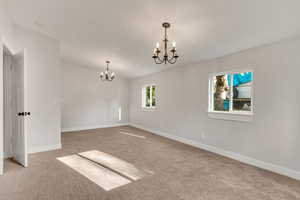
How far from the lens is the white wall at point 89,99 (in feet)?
19.0

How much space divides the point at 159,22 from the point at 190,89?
2.23 meters

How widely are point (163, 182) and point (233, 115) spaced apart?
7.07 feet

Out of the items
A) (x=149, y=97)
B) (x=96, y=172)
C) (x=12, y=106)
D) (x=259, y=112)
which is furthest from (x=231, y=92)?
(x=12, y=106)

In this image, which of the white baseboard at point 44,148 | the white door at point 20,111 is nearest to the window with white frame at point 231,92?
the white door at point 20,111

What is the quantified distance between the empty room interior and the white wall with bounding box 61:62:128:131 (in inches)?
63.9

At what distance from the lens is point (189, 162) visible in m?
2.97

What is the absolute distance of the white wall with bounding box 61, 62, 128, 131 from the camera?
579 centimetres

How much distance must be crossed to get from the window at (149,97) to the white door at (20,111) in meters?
4.07

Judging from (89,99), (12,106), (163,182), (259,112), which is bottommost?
(163,182)

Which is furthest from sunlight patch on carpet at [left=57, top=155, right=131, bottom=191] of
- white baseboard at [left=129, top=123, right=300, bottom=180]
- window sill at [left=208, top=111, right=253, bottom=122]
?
window sill at [left=208, top=111, right=253, bottom=122]

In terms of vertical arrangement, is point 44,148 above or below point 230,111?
below

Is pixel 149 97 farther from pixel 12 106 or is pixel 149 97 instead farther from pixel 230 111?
pixel 12 106

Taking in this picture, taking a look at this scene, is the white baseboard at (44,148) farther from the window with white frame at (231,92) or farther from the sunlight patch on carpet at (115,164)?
the window with white frame at (231,92)

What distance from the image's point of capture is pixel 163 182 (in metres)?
2.22
